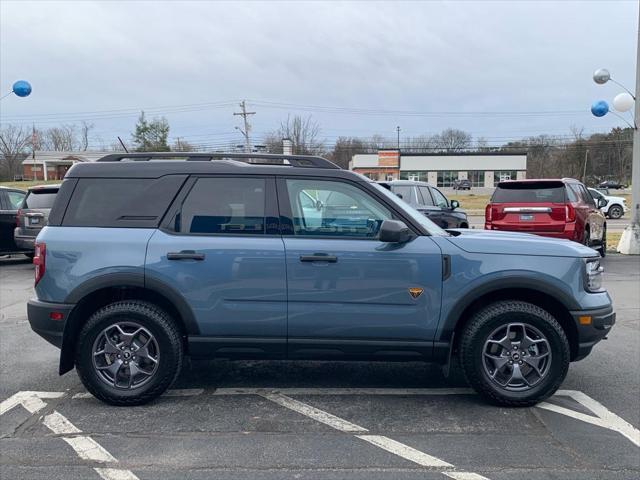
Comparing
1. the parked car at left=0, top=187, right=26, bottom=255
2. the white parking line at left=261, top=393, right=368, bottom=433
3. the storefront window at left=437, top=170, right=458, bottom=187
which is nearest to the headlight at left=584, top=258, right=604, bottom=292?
the white parking line at left=261, top=393, right=368, bottom=433

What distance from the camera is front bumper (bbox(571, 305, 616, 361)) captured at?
4.19 metres

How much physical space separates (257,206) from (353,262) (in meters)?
0.87

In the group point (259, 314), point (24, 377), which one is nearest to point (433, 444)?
point (259, 314)

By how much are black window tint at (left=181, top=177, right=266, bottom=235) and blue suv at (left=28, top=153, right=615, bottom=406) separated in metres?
0.01

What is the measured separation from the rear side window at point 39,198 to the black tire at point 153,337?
8.75 m

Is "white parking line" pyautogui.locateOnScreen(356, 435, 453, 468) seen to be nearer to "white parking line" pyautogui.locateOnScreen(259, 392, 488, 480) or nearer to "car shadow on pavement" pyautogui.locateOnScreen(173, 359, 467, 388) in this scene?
"white parking line" pyautogui.locateOnScreen(259, 392, 488, 480)

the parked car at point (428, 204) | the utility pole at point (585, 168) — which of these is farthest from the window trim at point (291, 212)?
the utility pole at point (585, 168)

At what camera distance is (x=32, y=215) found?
11.7m

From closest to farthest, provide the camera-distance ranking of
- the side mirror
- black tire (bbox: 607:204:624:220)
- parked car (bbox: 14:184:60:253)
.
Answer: the side mirror → parked car (bbox: 14:184:60:253) → black tire (bbox: 607:204:624:220)

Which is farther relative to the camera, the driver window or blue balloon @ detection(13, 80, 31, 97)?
blue balloon @ detection(13, 80, 31, 97)

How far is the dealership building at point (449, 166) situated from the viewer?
76.9 metres

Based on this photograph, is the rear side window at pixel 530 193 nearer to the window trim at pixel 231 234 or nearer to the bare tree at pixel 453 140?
the window trim at pixel 231 234

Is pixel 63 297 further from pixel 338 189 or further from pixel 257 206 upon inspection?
pixel 338 189

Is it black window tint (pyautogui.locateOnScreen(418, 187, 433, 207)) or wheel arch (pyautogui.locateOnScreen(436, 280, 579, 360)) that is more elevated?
black window tint (pyautogui.locateOnScreen(418, 187, 433, 207))
